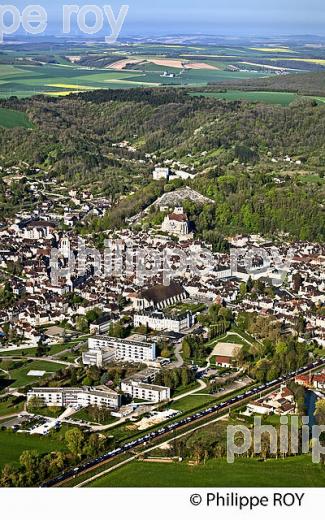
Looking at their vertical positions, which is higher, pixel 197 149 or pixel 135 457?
pixel 197 149

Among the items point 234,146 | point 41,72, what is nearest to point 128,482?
point 234,146

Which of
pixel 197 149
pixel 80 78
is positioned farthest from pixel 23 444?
pixel 80 78

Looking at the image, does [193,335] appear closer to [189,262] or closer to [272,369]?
[272,369]

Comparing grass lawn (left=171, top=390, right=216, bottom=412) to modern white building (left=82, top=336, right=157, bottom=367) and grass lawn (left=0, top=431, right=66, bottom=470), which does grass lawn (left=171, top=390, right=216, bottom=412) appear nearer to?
modern white building (left=82, top=336, right=157, bottom=367)

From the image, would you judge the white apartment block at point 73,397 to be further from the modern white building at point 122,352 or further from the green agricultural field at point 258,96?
the green agricultural field at point 258,96

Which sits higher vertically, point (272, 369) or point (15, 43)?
point (15, 43)

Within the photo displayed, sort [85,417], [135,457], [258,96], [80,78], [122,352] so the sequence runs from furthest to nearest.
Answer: [80,78] < [258,96] < [122,352] < [85,417] < [135,457]

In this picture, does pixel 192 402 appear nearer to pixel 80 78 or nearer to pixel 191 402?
pixel 191 402
